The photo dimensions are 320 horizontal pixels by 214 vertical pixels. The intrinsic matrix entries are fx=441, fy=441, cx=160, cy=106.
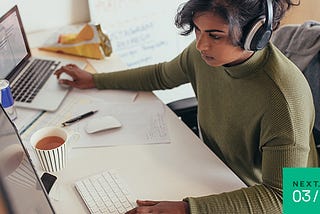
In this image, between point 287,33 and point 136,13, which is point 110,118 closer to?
point 287,33

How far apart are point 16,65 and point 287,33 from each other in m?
0.89

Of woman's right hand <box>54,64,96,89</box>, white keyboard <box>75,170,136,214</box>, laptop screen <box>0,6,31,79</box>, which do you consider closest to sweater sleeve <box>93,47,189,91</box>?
woman's right hand <box>54,64,96,89</box>

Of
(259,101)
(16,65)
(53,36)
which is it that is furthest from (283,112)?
(53,36)

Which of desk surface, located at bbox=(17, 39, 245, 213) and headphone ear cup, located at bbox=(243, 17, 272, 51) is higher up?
headphone ear cup, located at bbox=(243, 17, 272, 51)

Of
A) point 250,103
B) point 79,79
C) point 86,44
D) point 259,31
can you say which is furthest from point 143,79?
point 259,31

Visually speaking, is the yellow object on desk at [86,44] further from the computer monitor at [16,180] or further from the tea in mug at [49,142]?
the computer monitor at [16,180]

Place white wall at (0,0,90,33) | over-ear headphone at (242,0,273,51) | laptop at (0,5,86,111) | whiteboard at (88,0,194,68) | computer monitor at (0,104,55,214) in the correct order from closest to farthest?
1. computer monitor at (0,104,55,214)
2. over-ear headphone at (242,0,273,51)
3. laptop at (0,5,86,111)
4. white wall at (0,0,90,33)
5. whiteboard at (88,0,194,68)

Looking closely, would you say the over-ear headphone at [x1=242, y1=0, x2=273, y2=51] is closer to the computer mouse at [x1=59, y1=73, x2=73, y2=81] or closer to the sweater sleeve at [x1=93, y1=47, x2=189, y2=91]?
the sweater sleeve at [x1=93, y1=47, x2=189, y2=91]

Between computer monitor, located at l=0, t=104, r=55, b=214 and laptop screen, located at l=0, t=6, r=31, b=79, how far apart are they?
563 mm

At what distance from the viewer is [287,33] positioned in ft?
4.35

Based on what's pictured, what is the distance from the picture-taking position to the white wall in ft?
5.71

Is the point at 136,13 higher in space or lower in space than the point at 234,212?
higher

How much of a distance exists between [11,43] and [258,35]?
0.85 metres

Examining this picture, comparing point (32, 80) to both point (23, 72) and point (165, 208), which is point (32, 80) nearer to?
point (23, 72)
